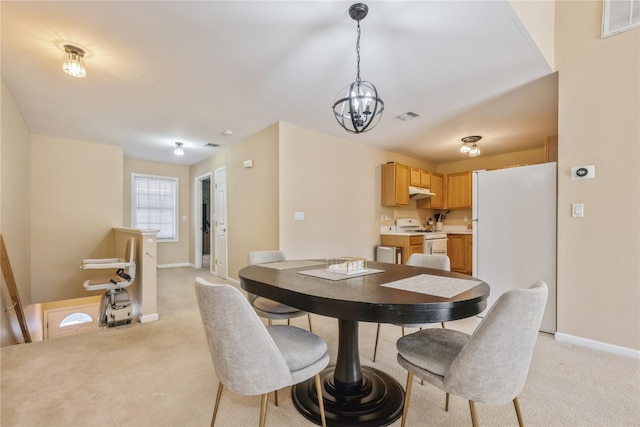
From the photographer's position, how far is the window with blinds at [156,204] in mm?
6199

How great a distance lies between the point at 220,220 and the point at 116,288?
7.77 ft

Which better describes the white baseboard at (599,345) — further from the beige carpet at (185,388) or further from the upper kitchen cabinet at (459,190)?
the upper kitchen cabinet at (459,190)

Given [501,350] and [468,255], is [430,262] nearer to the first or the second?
[501,350]

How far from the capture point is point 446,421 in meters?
1.57

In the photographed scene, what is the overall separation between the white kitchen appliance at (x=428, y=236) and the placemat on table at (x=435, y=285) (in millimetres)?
3760

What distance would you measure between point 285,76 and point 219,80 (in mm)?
645

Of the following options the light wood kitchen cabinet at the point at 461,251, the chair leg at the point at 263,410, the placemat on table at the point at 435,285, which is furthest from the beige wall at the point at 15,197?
the light wood kitchen cabinet at the point at 461,251

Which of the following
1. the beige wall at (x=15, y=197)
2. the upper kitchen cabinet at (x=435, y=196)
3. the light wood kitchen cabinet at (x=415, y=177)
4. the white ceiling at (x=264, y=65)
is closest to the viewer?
the white ceiling at (x=264, y=65)

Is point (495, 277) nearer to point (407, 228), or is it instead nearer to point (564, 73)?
point (564, 73)

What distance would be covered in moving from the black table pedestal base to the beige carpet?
2.3 inches

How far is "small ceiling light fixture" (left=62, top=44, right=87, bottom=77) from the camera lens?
2232 mm

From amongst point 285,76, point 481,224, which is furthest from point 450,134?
point 285,76

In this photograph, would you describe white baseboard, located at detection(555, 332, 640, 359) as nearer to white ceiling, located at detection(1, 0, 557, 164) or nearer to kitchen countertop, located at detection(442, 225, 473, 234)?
white ceiling, located at detection(1, 0, 557, 164)

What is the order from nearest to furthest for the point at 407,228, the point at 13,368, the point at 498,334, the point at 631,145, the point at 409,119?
the point at 498,334
the point at 13,368
the point at 631,145
the point at 409,119
the point at 407,228
